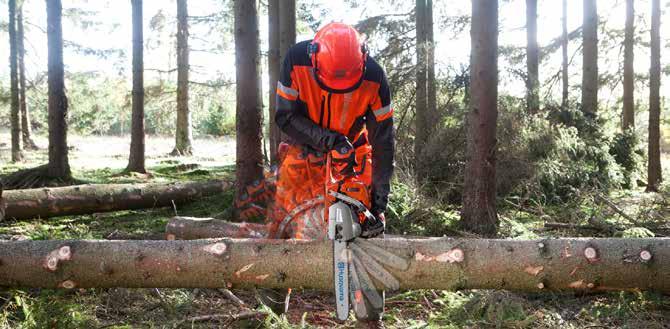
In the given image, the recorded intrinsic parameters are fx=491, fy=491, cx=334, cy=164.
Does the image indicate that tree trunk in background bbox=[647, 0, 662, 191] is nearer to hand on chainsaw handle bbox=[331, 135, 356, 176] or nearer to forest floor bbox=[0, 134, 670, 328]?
forest floor bbox=[0, 134, 670, 328]

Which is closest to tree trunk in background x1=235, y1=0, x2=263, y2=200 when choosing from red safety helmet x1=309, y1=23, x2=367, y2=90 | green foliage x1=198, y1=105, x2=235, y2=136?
red safety helmet x1=309, y1=23, x2=367, y2=90

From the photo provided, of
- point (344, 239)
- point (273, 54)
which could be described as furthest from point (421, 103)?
point (344, 239)

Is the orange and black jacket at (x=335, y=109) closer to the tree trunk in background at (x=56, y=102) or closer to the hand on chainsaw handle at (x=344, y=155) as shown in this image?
the hand on chainsaw handle at (x=344, y=155)

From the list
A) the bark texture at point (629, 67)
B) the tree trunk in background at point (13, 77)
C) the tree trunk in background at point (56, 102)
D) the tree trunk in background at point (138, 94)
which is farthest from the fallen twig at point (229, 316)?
the tree trunk in background at point (13, 77)

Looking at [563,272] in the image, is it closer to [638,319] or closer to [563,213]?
[638,319]

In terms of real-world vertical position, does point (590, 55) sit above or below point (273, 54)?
above

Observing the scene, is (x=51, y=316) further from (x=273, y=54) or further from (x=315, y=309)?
(x=273, y=54)

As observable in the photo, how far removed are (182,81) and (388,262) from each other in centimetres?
1756

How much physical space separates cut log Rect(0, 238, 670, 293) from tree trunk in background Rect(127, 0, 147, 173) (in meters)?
9.78

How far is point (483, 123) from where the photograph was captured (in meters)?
5.64

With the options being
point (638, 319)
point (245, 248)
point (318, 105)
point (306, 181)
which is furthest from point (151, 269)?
point (638, 319)

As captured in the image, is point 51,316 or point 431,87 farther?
point 431,87

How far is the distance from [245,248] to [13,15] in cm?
1641

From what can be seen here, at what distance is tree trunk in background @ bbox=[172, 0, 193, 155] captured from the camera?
Result: 18547 millimetres
